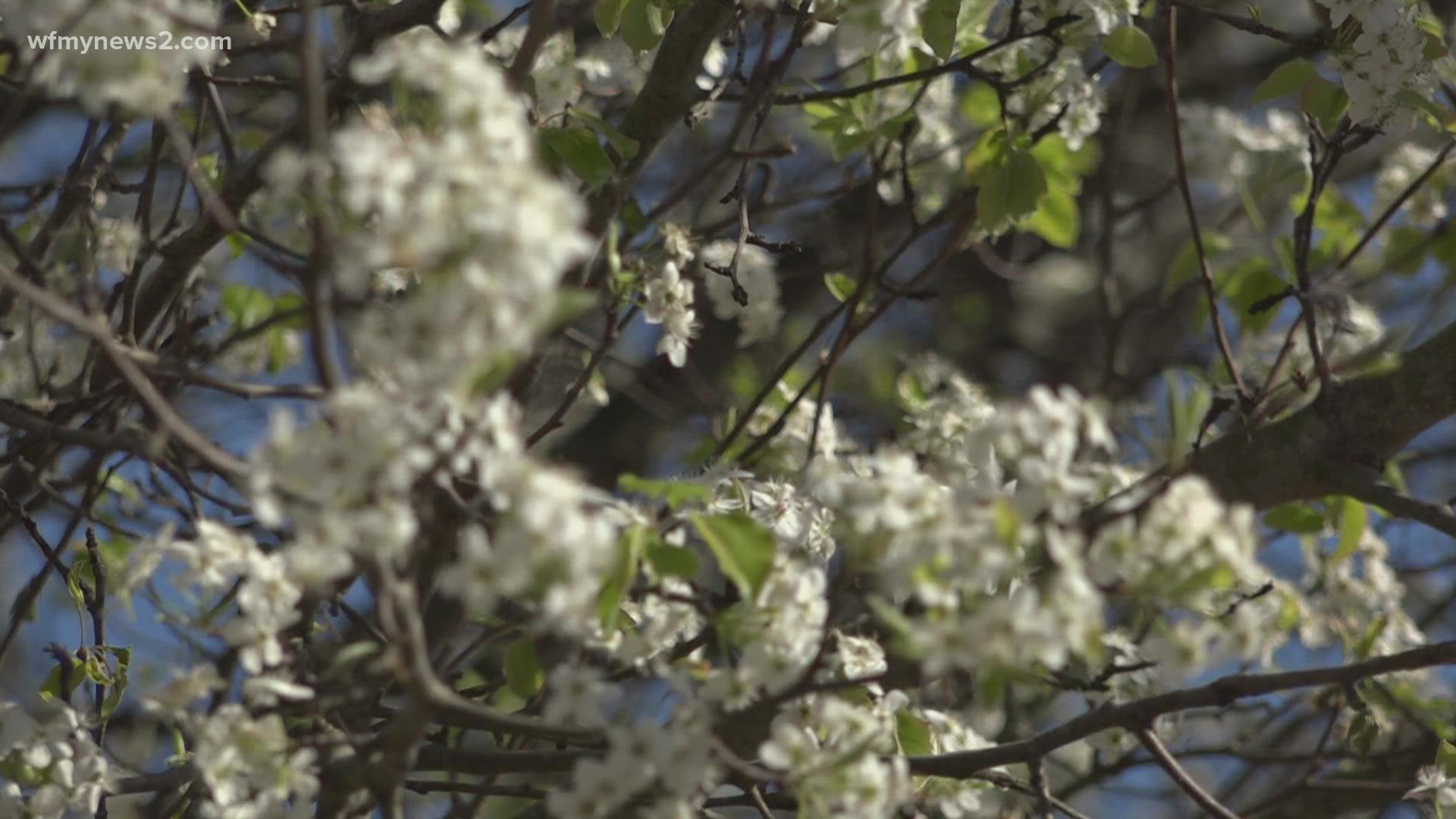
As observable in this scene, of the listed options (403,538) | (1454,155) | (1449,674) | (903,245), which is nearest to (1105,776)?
(903,245)

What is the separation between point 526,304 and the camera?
105 cm

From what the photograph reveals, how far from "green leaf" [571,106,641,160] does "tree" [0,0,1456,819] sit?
0.01 metres

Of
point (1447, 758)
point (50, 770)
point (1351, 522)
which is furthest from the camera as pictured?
point (1351, 522)

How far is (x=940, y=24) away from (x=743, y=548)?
1.06 meters

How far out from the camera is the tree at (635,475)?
3.75 ft

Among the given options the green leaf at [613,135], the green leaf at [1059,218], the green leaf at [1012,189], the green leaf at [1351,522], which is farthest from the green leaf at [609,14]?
the green leaf at [1351,522]

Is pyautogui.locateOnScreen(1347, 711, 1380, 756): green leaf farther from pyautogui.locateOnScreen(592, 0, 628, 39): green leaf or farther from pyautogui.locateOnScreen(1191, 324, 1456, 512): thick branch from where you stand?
pyautogui.locateOnScreen(592, 0, 628, 39): green leaf

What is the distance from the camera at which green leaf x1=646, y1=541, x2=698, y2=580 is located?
4.64 ft

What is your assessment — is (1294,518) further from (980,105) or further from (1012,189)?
(980,105)

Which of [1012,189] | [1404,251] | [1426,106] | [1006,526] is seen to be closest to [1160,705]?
[1006,526]

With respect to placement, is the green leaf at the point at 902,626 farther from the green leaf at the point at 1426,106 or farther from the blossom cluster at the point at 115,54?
the green leaf at the point at 1426,106

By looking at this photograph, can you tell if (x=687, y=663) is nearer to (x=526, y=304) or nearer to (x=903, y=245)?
A: (x=526, y=304)

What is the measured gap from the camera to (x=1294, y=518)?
2336 mm

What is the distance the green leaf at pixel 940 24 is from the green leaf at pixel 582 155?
0.54 metres
